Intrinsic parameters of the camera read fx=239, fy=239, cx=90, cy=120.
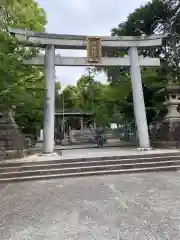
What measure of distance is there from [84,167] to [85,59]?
15.9 ft

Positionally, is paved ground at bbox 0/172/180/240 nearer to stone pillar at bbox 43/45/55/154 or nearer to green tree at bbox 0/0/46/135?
green tree at bbox 0/0/46/135

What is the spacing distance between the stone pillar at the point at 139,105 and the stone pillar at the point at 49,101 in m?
3.39

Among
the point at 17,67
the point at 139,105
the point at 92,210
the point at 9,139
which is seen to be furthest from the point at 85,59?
the point at 92,210

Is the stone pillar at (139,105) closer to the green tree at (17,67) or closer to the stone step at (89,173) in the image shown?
the stone step at (89,173)

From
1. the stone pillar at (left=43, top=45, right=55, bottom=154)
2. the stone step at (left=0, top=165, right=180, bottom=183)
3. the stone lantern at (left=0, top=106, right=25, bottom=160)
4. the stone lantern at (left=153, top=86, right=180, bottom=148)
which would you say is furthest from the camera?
the stone lantern at (left=153, top=86, right=180, bottom=148)

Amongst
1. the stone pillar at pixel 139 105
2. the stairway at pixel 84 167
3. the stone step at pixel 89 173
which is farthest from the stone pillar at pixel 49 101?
the stone pillar at pixel 139 105

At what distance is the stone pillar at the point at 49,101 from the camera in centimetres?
916

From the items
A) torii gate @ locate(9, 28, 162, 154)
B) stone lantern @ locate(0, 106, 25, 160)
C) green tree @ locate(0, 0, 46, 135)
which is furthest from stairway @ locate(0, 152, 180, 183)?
green tree @ locate(0, 0, 46, 135)

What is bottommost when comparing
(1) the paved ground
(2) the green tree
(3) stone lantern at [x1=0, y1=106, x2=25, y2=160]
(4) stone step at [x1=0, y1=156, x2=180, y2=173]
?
(1) the paved ground

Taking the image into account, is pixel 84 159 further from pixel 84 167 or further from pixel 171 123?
pixel 171 123

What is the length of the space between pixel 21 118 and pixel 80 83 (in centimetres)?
2209

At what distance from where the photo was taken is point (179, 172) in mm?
6930

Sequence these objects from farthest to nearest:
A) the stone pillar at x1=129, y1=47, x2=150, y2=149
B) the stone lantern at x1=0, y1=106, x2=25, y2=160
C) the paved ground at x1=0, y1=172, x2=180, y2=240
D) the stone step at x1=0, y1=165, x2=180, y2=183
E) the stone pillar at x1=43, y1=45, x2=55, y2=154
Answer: the stone pillar at x1=129, y1=47, x2=150, y2=149, the stone pillar at x1=43, y1=45, x2=55, y2=154, the stone lantern at x1=0, y1=106, x2=25, y2=160, the stone step at x1=0, y1=165, x2=180, y2=183, the paved ground at x1=0, y1=172, x2=180, y2=240

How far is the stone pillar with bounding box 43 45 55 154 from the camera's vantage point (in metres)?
9.16
